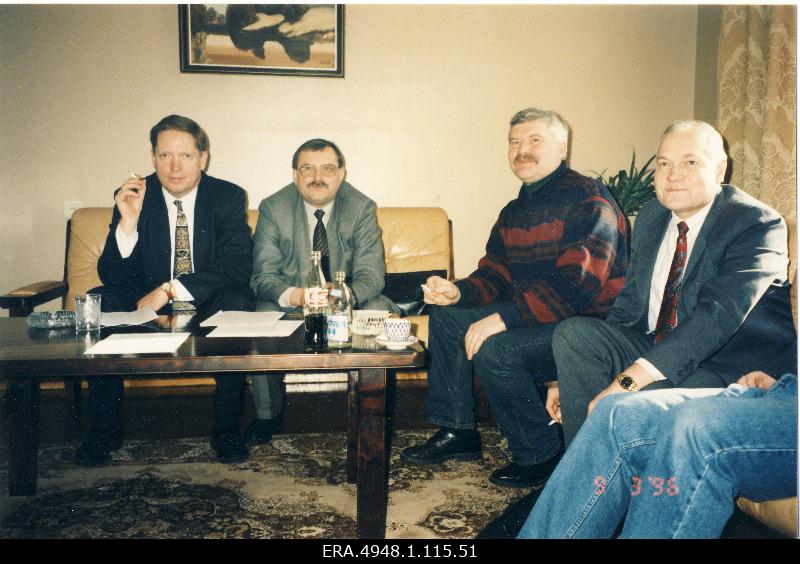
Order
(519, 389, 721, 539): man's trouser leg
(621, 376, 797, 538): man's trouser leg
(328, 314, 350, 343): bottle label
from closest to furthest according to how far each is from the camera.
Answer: (621, 376, 797, 538): man's trouser leg < (519, 389, 721, 539): man's trouser leg < (328, 314, 350, 343): bottle label

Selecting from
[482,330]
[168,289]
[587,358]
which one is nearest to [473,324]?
[482,330]

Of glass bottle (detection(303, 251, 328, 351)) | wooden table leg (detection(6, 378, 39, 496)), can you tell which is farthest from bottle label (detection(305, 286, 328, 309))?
wooden table leg (detection(6, 378, 39, 496))

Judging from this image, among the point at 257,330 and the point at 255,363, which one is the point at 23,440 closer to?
the point at 257,330

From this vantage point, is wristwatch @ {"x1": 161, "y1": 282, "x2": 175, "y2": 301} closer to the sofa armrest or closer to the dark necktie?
the sofa armrest

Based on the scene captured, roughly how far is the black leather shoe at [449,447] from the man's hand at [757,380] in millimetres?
947

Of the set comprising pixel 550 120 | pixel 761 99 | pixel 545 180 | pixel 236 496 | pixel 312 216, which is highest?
pixel 761 99

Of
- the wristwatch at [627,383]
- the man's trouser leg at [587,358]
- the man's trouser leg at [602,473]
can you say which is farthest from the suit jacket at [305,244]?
the man's trouser leg at [602,473]

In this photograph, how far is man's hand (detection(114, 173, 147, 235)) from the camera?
8.08 feet

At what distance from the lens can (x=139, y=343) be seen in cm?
154

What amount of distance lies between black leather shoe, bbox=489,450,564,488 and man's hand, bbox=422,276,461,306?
1.92 ft

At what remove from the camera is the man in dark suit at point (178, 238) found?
2.36 m

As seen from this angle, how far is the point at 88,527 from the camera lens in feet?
5.29

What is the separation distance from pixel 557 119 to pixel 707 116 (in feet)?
5.63

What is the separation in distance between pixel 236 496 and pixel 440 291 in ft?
2.99
